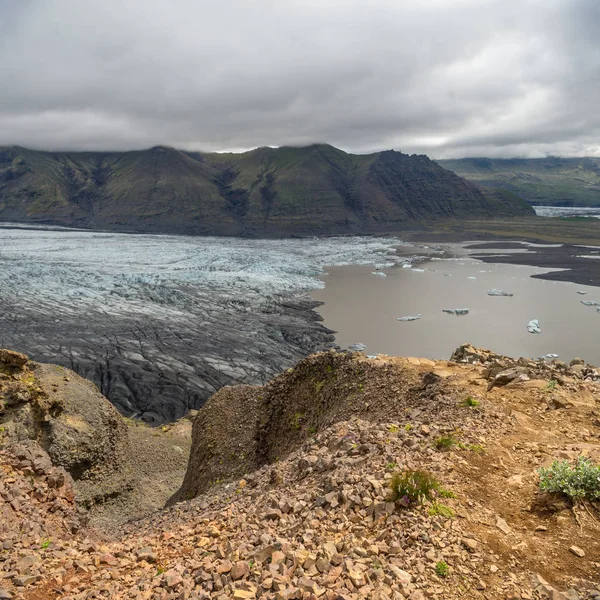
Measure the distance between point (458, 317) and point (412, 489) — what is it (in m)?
48.5

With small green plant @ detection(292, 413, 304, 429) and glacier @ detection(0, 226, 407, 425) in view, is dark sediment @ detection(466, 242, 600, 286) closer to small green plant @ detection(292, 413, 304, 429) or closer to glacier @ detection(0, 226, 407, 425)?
glacier @ detection(0, 226, 407, 425)

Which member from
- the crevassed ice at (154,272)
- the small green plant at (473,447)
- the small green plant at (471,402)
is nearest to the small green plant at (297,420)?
the small green plant at (471,402)

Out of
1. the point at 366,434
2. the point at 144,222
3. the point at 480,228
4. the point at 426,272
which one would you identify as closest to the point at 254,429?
the point at 366,434

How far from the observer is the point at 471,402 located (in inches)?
427

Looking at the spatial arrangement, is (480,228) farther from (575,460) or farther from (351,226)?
(575,460)

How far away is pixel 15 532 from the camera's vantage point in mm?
8531

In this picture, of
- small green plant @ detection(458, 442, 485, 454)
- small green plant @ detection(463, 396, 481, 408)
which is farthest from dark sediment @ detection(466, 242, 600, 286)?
small green plant @ detection(458, 442, 485, 454)

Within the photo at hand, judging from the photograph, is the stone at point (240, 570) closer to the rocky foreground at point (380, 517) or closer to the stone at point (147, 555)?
the rocky foreground at point (380, 517)

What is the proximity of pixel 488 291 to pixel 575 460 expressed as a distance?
200 ft

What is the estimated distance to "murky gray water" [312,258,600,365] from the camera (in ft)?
141

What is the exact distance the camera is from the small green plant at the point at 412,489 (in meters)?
6.95

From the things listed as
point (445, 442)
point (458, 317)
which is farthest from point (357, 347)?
point (445, 442)

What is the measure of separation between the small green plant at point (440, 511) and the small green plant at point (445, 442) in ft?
6.39

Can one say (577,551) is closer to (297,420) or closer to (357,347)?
(297,420)
